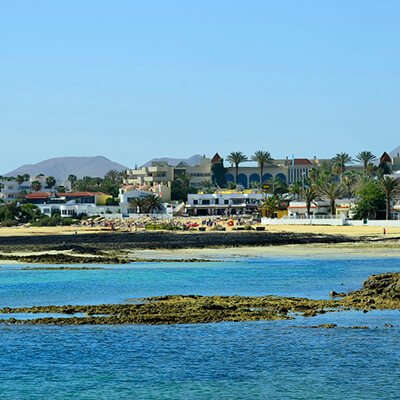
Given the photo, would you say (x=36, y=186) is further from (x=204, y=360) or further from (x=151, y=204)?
(x=204, y=360)

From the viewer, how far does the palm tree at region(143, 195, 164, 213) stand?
140500mm

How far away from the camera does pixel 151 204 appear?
140500mm

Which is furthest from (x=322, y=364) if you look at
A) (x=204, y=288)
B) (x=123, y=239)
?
(x=123, y=239)

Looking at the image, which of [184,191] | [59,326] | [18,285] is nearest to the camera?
[59,326]

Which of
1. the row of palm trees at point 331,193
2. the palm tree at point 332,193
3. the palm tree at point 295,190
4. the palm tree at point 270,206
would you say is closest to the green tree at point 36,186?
the palm tree at point 295,190

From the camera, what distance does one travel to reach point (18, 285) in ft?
132

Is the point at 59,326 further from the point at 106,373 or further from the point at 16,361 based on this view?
the point at 106,373

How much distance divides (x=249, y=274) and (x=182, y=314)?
17146mm

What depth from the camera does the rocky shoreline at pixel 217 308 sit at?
2745 centimetres

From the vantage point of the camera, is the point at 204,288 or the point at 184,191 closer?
the point at 204,288

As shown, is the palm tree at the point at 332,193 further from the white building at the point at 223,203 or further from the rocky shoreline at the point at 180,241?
the white building at the point at 223,203

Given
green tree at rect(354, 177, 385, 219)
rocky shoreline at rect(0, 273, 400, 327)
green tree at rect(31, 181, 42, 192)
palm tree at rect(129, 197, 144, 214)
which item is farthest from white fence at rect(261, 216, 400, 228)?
green tree at rect(31, 181, 42, 192)

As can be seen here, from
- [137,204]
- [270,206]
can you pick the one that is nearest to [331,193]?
[270,206]

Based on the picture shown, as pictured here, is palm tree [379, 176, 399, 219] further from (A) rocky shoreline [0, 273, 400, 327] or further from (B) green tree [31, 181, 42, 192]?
(B) green tree [31, 181, 42, 192]
